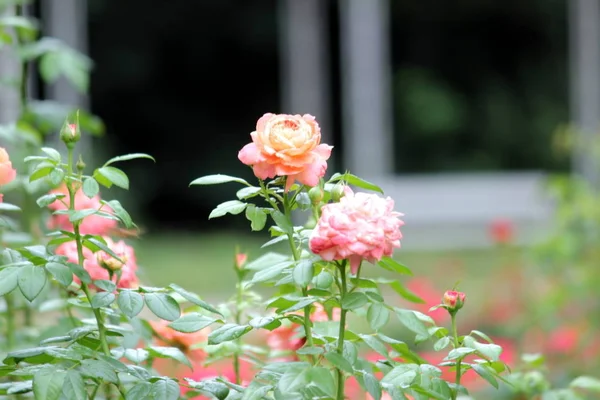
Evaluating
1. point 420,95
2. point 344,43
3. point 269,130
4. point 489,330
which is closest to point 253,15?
point 344,43

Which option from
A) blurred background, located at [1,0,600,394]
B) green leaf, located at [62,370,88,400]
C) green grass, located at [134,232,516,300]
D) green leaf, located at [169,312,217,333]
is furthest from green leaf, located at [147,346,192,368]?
blurred background, located at [1,0,600,394]

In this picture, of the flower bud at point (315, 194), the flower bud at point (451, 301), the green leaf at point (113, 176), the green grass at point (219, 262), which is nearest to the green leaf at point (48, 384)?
the green leaf at point (113, 176)

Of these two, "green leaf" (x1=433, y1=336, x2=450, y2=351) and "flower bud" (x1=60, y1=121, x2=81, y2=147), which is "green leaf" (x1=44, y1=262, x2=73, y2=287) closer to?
"flower bud" (x1=60, y1=121, x2=81, y2=147)

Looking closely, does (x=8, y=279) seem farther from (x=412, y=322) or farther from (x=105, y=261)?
(x=412, y=322)

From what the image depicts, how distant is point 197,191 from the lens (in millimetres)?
8438

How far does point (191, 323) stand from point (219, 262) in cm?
637

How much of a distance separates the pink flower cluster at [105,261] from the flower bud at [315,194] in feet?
0.80

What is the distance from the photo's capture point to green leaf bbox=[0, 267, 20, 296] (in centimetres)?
108

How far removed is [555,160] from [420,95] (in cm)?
118

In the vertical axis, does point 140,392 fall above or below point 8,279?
below

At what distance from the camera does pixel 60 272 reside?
1.12m

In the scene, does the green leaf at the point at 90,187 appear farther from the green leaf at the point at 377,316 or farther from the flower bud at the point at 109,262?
the green leaf at the point at 377,316

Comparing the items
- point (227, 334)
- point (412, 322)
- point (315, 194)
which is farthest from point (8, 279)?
point (412, 322)

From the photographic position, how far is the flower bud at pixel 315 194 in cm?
116
